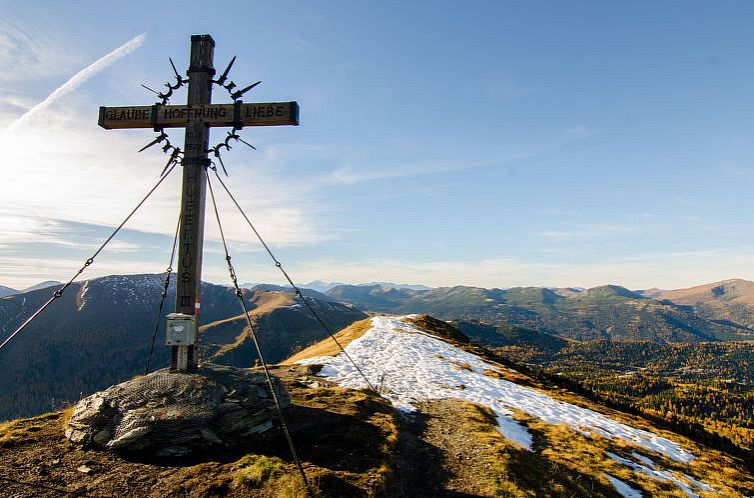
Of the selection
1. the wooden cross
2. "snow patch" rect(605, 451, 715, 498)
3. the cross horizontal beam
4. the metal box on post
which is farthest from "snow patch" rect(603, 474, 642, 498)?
the cross horizontal beam

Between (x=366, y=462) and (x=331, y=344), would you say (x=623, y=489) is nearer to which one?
(x=366, y=462)

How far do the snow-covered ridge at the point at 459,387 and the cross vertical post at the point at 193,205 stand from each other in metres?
13.7

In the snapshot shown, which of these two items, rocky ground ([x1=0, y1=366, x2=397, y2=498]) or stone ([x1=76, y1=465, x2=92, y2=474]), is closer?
rocky ground ([x1=0, y1=366, x2=397, y2=498])

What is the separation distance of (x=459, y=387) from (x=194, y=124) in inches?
1017

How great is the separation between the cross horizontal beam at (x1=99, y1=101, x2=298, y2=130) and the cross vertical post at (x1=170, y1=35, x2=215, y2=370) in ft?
1.02


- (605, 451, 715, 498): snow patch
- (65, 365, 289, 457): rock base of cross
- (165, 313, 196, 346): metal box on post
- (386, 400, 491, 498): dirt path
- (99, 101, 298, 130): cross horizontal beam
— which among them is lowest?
(605, 451, 715, 498): snow patch

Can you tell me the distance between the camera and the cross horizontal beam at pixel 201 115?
14017mm

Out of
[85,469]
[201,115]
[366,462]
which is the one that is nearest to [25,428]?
[85,469]

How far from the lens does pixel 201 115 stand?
1459 centimetres

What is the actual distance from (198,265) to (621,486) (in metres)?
18.8

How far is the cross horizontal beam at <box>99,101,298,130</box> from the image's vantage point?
14017 mm

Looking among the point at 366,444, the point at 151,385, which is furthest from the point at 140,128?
the point at 366,444

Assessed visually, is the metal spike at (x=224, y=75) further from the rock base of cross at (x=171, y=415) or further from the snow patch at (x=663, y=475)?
the snow patch at (x=663, y=475)

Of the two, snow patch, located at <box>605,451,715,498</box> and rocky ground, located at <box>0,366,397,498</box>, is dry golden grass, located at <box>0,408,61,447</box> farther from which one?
snow patch, located at <box>605,451,715,498</box>
